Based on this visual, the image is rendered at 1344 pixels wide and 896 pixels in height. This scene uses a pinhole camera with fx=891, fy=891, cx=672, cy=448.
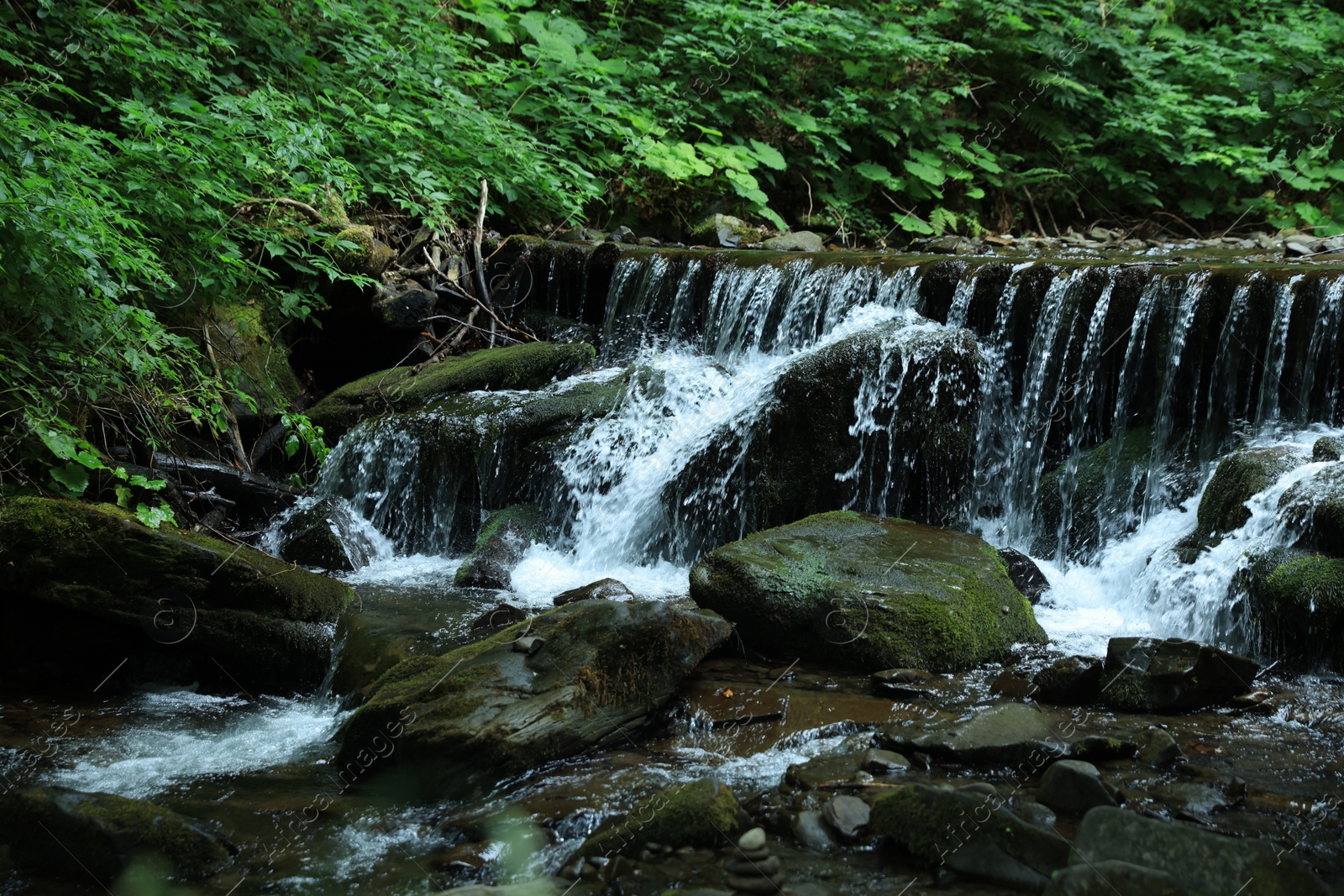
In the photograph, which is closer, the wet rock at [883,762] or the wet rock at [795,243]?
the wet rock at [883,762]

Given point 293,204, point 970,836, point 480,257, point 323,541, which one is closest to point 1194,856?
point 970,836

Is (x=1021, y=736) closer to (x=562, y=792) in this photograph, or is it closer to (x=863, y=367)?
(x=562, y=792)

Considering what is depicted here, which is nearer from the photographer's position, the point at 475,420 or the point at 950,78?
the point at 475,420

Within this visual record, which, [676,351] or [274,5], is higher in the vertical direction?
[274,5]

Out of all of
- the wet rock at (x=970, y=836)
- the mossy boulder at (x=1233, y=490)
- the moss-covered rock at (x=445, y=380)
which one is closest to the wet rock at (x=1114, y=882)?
the wet rock at (x=970, y=836)

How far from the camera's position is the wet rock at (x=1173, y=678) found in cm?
374

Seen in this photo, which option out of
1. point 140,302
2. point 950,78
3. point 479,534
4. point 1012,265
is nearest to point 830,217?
point 950,78

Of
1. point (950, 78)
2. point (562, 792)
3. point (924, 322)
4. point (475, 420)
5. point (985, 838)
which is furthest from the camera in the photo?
point (950, 78)

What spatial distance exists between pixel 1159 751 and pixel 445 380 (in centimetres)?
630

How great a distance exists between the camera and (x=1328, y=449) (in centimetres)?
505

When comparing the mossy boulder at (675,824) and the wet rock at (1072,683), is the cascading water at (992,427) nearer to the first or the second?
the wet rock at (1072,683)

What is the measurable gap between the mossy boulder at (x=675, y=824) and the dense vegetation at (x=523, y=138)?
338 cm

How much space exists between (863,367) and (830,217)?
7.13 metres

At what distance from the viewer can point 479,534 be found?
22.2 ft
